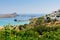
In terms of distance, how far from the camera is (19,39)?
7582mm

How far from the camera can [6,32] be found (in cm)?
778

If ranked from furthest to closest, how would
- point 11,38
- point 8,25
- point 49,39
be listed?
1. point 49,39
2. point 8,25
3. point 11,38

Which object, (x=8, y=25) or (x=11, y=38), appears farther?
(x=8, y=25)

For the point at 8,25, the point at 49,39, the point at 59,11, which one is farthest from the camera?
the point at 59,11

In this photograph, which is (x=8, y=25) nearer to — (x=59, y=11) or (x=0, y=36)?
(x=0, y=36)

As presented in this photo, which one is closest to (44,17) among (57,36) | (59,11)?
(59,11)

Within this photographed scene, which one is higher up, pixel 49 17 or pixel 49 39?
pixel 49 39

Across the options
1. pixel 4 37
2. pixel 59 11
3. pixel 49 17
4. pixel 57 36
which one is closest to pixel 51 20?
pixel 49 17

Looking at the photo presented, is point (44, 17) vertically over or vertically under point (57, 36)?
under

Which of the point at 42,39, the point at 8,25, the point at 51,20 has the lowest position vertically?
the point at 51,20

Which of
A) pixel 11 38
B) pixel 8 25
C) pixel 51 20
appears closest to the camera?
pixel 11 38

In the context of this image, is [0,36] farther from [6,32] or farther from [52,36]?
[52,36]

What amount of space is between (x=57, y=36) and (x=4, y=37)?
7.85 ft

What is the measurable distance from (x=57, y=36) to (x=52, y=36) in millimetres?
180
